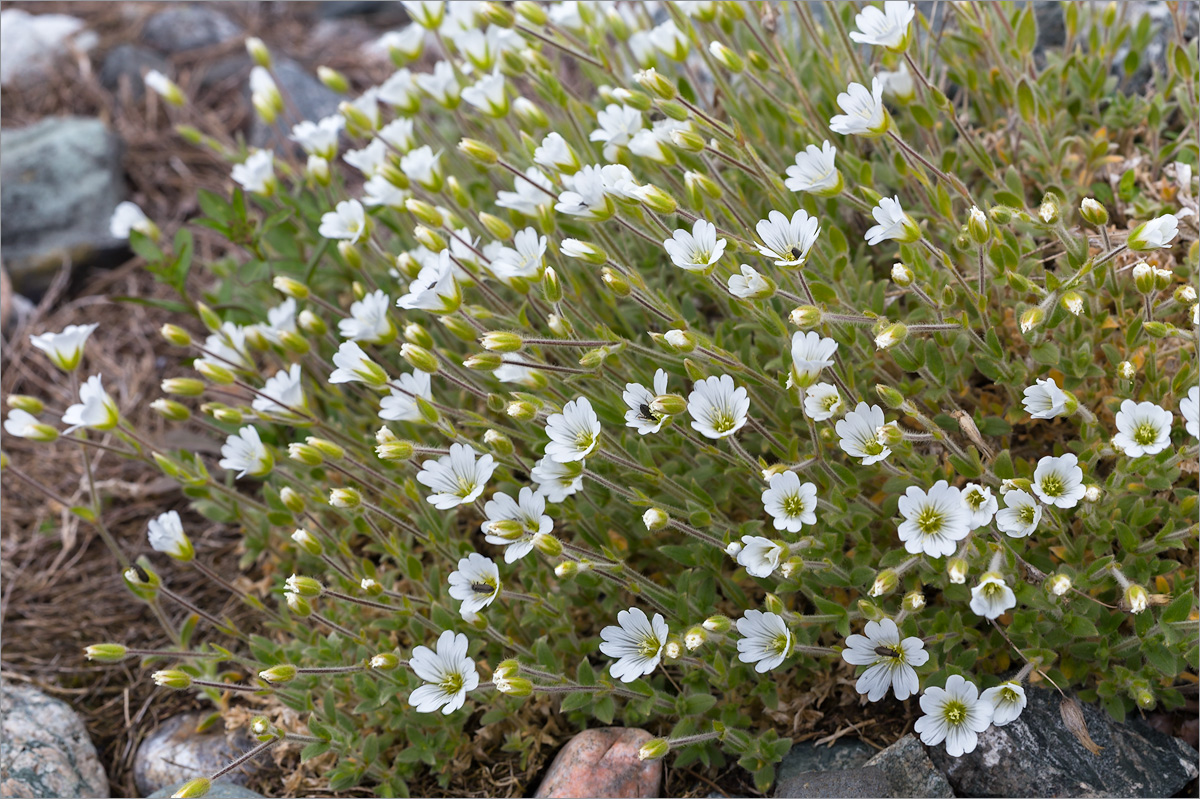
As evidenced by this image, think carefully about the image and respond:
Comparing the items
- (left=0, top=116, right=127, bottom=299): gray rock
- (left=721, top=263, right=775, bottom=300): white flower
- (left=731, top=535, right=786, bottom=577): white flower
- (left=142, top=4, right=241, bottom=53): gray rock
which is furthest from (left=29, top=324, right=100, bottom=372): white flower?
(left=142, top=4, right=241, bottom=53): gray rock

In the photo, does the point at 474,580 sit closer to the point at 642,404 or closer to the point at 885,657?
the point at 642,404

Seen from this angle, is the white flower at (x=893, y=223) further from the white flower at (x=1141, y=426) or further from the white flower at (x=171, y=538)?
the white flower at (x=171, y=538)

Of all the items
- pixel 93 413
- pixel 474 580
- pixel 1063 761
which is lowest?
pixel 1063 761

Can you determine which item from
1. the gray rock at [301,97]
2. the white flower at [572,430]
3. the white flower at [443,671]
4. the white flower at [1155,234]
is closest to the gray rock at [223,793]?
the white flower at [443,671]

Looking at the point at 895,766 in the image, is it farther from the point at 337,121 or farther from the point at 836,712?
the point at 337,121

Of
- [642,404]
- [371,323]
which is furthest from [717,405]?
[371,323]
